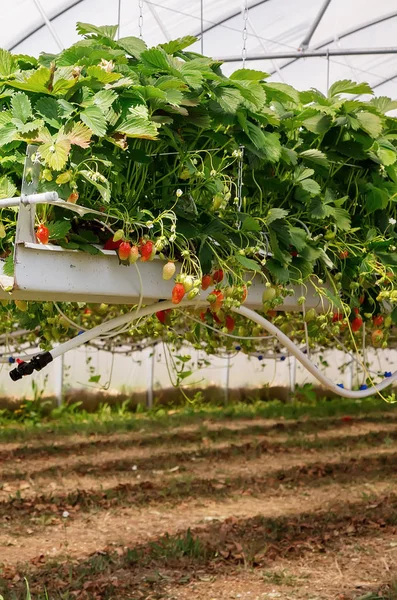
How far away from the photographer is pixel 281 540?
4922mm

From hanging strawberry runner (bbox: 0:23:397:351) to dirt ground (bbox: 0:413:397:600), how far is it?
1645 millimetres

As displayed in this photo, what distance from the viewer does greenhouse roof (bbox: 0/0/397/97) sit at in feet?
23.3

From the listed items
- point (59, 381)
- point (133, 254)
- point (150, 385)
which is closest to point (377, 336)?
point (133, 254)

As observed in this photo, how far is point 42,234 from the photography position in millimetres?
2018

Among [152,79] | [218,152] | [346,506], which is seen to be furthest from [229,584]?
[152,79]

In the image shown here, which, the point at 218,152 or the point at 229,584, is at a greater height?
the point at 218,152

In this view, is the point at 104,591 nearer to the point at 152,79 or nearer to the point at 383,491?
the point at 152,79

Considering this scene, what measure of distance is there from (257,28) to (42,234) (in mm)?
6710

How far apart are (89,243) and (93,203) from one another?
12 cm

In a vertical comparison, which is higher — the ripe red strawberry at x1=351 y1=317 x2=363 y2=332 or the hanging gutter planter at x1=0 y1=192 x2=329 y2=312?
the hanging gutter planter at x1=0 y1=192 x2=329 y2=312

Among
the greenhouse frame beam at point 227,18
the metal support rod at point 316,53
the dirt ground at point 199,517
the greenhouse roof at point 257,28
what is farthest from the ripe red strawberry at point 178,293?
the greenhouse frame beam at point 227,18

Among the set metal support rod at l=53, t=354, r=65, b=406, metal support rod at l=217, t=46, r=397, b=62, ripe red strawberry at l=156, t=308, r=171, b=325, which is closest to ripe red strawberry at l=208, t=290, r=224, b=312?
ripe red strawberry at l=156, t=308, r=171, b=325

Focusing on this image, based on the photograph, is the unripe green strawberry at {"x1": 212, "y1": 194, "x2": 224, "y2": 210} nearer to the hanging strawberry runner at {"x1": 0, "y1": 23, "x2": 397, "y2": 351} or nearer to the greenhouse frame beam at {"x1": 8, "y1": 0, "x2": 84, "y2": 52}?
the hanging strawberry runner at {"x1": 0, "y1": 23, "x2": 397, "y2": 351}

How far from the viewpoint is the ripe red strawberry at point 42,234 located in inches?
79.4
